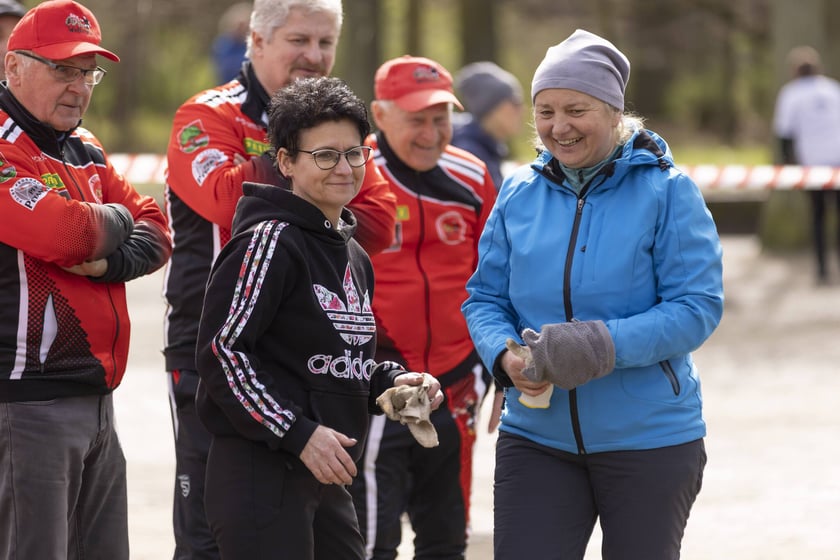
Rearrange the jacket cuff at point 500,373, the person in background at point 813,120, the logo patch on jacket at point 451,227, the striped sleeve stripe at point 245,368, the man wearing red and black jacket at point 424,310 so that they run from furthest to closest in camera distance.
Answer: the person in background at point 813,120, the logo patch on jacket at point 451,227, the man wearing red and black jacket at point 424,310, the jacket cuff at point 500,373, the striped sleeve stripe at point 245,368

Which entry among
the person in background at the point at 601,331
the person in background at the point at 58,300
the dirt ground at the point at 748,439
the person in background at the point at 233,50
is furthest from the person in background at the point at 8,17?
the person in background at the point at 233,50

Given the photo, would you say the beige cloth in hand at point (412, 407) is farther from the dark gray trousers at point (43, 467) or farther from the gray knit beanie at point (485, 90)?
the gray knit beanie at point (485, 90)

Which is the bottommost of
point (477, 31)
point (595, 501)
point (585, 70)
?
point (595, 501)

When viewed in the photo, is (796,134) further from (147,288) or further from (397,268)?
(397,268)

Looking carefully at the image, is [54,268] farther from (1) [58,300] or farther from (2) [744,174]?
(2) [744,174]

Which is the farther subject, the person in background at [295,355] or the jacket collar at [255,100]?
the jacket collar at [255,100]

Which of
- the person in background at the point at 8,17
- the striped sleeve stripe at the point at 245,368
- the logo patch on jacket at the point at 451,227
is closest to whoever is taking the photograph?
the striped sleeve stripe at the point at 245,368

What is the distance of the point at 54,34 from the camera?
4.07 meters

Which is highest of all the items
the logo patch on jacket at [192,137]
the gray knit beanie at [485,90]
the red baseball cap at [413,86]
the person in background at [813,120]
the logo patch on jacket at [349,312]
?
the person in background at [813,120]

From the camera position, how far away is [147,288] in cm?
1438

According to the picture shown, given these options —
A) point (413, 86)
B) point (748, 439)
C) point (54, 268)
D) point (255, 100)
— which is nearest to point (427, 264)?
point (413, 86)

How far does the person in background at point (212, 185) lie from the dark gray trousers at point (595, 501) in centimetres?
100

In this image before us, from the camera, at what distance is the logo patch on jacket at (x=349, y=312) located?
3.66m

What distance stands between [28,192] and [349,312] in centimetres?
101
